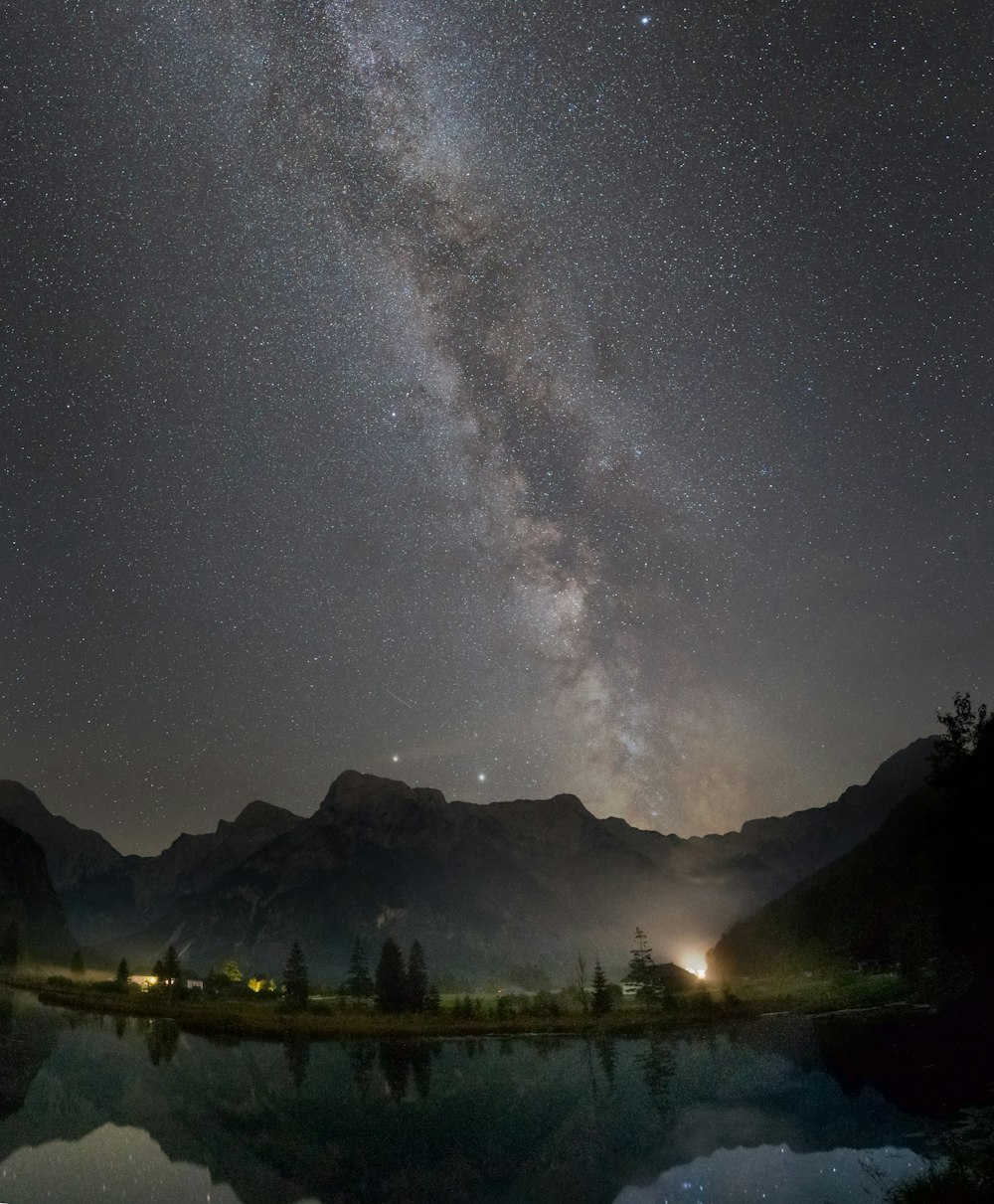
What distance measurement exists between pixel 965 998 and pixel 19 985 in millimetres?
154778

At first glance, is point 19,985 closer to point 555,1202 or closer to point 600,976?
point 600,976

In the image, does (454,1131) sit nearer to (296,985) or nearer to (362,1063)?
(362,1063)

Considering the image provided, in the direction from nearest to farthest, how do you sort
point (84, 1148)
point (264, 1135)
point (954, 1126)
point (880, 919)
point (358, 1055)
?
point (954, 1126)
point (84, 1148)
point (264, 1135)
point (358, 1055)
point (880, 919)

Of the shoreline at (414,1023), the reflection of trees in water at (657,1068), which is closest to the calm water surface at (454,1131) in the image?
the reflection of trees in water at (657,1068)

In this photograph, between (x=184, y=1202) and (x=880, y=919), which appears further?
(x=880, y=919)

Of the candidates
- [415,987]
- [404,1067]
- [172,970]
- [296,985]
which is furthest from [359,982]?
[404,1067]

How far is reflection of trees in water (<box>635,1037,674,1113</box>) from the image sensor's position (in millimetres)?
32188

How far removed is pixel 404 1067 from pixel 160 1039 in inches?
1185

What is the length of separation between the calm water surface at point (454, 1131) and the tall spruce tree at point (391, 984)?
1620 inches

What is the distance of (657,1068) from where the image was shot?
41.4 m

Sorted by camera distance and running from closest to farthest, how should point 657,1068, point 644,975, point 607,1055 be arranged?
1. point 657,1068
2. point 607,1055
3. point 644,975

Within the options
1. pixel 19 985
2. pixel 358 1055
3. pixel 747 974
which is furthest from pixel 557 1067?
pixel 19 985

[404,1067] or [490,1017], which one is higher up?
[404,1067]

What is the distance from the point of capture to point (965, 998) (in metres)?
58.6
